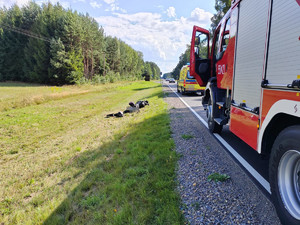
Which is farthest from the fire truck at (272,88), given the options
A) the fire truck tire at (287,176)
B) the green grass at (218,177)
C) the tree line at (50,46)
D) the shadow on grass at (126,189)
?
the tree line at (50,46)

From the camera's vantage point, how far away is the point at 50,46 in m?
37.0

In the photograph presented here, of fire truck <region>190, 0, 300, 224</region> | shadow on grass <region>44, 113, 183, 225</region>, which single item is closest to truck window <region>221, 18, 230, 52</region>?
fire truck <region>190, 0, 300, 224</region>

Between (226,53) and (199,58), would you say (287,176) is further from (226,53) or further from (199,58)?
(199,58)

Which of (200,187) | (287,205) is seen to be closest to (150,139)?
(200,187)

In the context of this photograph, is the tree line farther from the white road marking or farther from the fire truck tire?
the fire truck tire

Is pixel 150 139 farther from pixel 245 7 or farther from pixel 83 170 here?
pixel 245 7

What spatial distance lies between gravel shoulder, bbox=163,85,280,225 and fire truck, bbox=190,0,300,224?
34 centimetres

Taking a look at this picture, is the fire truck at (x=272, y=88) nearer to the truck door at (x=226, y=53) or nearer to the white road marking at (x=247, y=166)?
the truck door at (x=226, y=53)

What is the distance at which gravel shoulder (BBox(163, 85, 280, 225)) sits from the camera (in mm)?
2361

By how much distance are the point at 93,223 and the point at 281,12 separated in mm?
3600

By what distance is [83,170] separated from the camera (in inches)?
172

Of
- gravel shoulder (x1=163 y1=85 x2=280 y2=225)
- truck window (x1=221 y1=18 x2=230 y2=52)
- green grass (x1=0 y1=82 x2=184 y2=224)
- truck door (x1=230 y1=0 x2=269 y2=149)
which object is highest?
truck window (x1=221 y1=18 x2=230 y2=52)

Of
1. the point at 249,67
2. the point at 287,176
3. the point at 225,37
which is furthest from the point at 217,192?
the point at 225,37

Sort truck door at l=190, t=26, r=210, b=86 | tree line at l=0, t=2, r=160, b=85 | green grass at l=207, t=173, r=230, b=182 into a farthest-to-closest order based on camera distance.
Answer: tree line at l=0, t=2, r=160, b=85
truck door at l=190, t=26, r=210, b=86
green grass at l=207, t=173, r=230, b=182
